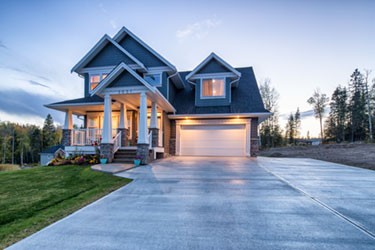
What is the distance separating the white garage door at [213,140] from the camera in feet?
42.3

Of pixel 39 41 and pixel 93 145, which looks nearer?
pixel 93 145

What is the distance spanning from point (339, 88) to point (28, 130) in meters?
78.0

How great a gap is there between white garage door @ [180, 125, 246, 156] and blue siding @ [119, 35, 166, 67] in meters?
4.96

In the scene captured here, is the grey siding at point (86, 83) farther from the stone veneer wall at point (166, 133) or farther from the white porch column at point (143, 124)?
the white porch column at point (143, 124)

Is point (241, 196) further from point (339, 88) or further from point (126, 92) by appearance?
point (339, 88)

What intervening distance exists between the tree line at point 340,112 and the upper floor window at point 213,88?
54.3 feet

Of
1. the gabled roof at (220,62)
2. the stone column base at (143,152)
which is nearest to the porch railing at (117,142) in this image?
the stone column base at (143,152)

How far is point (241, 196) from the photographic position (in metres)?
4.31

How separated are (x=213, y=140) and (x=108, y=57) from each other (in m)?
9.31

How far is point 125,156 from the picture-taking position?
32.7 feet

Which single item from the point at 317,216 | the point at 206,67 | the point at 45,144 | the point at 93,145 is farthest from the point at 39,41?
the point at 45,144

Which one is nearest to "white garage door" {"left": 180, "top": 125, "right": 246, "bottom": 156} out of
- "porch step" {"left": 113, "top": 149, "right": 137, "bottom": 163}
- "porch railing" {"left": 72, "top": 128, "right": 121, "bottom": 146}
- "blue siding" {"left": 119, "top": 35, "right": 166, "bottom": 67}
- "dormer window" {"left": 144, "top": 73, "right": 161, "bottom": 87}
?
"dormer window" {"left": 144, "top": 73, "right": 161, "bottom": 87}

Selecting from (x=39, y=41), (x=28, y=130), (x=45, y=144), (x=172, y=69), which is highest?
(x=39, y=41)

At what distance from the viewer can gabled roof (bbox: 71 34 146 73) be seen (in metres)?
12.3
